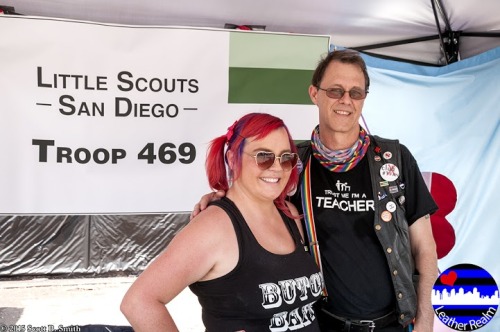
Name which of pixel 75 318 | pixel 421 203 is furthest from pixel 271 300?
pixel 75 318

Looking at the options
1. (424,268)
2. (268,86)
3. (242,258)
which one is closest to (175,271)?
(242,258)

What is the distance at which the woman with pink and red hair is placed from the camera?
1.29 metres

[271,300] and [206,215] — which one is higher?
[206,215]

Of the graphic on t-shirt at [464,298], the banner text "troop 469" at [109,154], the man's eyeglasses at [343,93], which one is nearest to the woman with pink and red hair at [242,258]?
the man's eyeglasses at [343,93]

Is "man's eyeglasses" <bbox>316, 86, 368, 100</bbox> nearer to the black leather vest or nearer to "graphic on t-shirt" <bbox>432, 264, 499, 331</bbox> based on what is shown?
the black leather vest

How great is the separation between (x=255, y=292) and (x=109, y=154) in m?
1.71

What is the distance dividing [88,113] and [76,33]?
1.34 feet

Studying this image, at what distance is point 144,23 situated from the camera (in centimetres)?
289

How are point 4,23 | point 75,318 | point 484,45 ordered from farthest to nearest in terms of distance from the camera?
point 75,318 → point 484,45 → point 4,23

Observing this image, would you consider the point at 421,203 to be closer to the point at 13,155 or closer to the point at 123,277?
the point at 13,155

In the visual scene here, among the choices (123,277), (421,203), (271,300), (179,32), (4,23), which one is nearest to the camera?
(271,300)

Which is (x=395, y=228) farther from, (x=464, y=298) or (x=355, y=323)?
(x=464, y=298)

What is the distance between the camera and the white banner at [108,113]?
8.87 feet

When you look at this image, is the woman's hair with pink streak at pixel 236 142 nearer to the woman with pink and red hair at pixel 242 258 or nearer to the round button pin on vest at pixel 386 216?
the woman with pink and red hair at pixel 242 258
